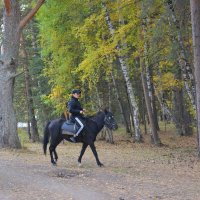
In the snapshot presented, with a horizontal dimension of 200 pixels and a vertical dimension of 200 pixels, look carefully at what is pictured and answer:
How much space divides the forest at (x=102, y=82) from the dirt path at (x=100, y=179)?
0.03 metres

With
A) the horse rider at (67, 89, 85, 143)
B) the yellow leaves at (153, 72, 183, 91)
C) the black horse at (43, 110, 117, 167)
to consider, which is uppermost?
the yellow leaves at (153, 72, 183, 91)

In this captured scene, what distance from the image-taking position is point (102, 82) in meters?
30.0

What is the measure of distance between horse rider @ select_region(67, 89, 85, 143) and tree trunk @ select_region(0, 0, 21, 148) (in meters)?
6.01

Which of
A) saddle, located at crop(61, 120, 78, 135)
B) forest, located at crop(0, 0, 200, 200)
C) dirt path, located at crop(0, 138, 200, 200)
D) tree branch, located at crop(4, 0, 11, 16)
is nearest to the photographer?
dirt path, located at crop(0, 138, 200, 200)

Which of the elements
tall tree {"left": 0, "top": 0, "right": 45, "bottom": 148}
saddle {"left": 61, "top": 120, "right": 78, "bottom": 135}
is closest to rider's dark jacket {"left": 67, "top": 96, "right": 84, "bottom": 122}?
saddle {"left": 61, "top": 120, "right": 78, "bottom": 135}

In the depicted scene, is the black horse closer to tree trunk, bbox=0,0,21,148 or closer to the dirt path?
the dirt path

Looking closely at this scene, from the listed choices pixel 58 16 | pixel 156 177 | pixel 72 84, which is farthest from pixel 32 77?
pixel 156 177

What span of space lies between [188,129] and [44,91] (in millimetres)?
11292

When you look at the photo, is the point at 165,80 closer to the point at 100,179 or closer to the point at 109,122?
the point at 109,122

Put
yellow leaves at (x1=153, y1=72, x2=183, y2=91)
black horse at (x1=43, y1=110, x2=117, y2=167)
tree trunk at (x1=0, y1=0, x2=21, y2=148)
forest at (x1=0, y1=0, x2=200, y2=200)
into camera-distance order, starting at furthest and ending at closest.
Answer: yellow leaves at (x1=153, y1=72, x2=183, y2=91) → tree trunk at (x1=0, y1=0, x2=21, y2=148) → black horse at (x1=43, y1=110, x2=117, y2=167) → forest at (x1=0, y1=0, x2=200, y2=200)

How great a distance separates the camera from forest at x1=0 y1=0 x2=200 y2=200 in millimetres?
11281

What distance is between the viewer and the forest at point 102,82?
37.0 feet

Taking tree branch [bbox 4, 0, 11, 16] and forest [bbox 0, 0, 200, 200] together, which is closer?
forest [bbox 0, 0, 200, 200]

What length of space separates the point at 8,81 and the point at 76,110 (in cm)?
662
